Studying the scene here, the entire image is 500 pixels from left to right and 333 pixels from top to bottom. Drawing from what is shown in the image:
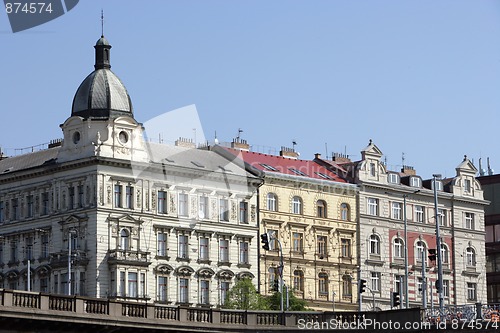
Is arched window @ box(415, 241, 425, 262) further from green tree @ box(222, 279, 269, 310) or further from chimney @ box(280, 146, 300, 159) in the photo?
green tree @ box(222, 279, 269, 310)

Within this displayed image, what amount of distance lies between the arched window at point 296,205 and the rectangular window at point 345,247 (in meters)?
4.86

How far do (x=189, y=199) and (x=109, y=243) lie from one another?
8552mm

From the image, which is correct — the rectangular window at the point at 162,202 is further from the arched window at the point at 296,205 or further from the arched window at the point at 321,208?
the arched window at the point at 321,208

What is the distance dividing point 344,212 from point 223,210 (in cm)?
1163

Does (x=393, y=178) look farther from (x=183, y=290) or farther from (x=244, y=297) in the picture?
(x=244, y=297)

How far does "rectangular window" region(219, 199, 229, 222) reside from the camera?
394 ft

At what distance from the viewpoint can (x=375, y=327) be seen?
72.4 meters

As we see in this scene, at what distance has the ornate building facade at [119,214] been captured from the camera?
113 m

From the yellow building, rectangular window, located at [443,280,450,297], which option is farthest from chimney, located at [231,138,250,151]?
rectangular window, located at [443,280,450,297]

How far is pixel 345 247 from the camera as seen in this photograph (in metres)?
127

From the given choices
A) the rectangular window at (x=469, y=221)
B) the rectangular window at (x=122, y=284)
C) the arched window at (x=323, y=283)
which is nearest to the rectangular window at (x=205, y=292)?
the rectangular window at (x=122, y=284)

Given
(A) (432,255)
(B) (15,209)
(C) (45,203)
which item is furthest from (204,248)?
(A) (432,255)

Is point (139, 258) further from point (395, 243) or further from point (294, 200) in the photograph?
point (395, 243)

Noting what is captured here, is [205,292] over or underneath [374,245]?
underneath
